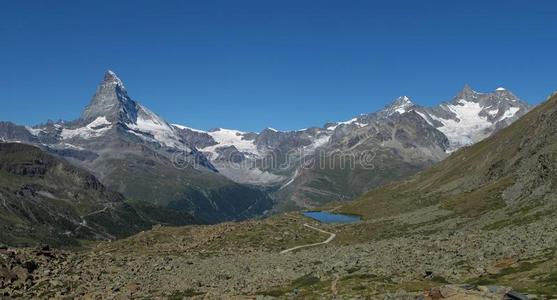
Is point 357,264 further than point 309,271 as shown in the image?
No

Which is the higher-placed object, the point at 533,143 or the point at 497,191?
the point at 533,143

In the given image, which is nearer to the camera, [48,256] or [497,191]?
[48,256]

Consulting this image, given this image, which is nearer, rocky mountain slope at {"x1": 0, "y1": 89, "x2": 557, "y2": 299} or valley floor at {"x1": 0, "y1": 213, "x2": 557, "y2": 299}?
rocky mountain slope at {"x1": 0, "y1": 89, "x2": 557, "y2": 299}

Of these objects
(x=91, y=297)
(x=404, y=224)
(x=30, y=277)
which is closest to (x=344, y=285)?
(x=91, y=297)

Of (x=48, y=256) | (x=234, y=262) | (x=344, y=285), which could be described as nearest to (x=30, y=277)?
(x=48, y=256)

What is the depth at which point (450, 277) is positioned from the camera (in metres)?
61.1

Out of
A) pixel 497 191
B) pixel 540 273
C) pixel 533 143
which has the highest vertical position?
pixel 533 143

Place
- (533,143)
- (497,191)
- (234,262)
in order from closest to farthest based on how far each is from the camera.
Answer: (234,262) < (497,191) < (533,143)

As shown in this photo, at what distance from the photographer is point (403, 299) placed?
49.6 m

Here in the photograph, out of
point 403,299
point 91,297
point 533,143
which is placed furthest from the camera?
point 533,143

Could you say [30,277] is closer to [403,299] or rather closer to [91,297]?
[91,297]

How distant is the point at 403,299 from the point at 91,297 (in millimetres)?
38857

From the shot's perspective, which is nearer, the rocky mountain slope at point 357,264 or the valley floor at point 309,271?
the rocky mountain slope at point 357,264

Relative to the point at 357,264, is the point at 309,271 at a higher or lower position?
lower
